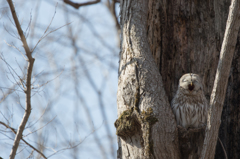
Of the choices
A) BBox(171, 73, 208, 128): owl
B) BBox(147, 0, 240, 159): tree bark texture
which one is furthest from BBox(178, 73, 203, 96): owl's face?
BBox(147, 0, 240, 159): tree bark texture

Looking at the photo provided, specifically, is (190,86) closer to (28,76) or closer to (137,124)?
(137,124)

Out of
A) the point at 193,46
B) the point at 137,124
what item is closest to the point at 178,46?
the point at 193,46

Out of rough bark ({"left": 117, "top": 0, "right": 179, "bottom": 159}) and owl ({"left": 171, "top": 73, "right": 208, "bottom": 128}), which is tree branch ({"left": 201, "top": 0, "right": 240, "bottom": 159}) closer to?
rough bark ({"left": 117, "top": 0, "right": 179, "bottom": 159})

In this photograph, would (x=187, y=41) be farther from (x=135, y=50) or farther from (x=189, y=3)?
(x=135, y=50)

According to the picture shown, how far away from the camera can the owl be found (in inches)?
154

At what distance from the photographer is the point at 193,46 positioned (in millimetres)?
4168

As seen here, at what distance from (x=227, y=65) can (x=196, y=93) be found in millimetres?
1094

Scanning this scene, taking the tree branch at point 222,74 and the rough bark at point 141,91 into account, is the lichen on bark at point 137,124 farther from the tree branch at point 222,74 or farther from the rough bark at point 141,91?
the tree branch at point 222,74

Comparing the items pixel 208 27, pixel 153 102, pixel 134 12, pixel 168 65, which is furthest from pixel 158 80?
pixel 208 27

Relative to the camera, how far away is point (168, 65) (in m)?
4.07

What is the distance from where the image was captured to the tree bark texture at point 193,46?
159 inches

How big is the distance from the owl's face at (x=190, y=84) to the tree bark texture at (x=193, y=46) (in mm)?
174

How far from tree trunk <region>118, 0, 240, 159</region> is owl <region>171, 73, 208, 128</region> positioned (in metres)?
0.18

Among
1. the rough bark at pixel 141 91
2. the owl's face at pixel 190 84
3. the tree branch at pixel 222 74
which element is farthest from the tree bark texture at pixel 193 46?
the tree branch at pixel 222 74
